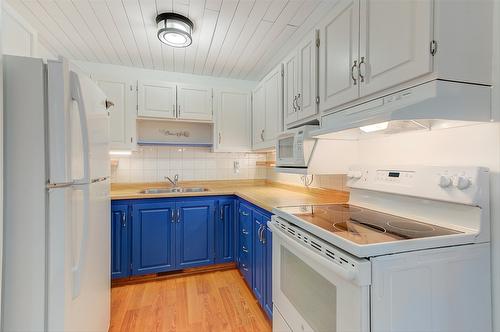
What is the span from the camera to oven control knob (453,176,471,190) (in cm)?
91

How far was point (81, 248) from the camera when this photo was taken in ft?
3.41

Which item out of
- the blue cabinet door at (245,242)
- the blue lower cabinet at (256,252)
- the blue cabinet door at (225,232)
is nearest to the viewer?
the blue lower cabinet at (256,252)

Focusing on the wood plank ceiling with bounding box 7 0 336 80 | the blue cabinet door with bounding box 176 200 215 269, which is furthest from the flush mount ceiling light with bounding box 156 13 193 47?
the blue cabinet door with bounding box 176 200 215 269

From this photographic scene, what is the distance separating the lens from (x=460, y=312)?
0.86 m

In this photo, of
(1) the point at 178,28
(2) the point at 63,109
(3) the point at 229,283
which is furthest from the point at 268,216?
(1) the point at 178,28

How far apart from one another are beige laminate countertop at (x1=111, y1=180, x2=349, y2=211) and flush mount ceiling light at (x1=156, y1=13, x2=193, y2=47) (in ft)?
4.68

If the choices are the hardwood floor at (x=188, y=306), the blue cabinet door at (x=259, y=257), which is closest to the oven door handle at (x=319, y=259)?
the blue cabinet door at (x=259, y=257)

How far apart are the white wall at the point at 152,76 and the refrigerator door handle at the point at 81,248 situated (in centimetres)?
193

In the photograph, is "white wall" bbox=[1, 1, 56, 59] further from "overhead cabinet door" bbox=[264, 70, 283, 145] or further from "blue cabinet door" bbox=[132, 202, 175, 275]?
"overhead cabinet door" bbox=[264, 70, 283, 145]

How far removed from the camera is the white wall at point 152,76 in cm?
254

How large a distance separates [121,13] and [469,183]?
239 centimetres

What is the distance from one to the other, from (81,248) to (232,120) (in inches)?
83.7

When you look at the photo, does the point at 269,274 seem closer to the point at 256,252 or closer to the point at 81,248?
the point at 256,252

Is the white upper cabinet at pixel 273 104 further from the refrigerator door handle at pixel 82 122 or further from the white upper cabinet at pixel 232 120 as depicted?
the refrigerator door handle at pixel 82 122
